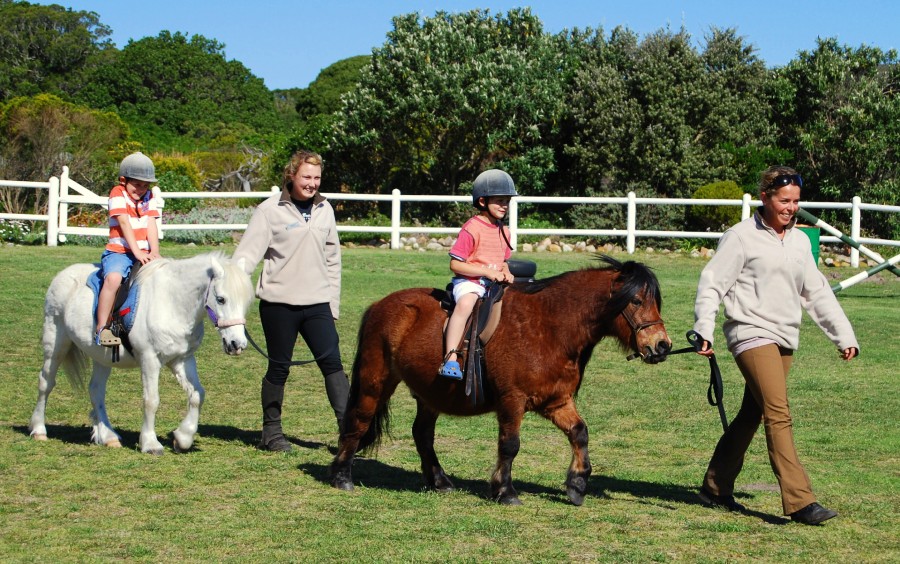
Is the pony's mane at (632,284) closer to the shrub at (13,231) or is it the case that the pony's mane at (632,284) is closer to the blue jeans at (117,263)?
the blue jeans at (117,263)

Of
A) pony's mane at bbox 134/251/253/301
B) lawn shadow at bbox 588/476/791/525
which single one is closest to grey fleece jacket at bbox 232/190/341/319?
pony's mane at bbox 134/251/253/301

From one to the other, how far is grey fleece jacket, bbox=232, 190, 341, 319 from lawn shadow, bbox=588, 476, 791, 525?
252 cm

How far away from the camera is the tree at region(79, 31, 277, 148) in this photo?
53.6m

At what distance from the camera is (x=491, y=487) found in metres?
6.84

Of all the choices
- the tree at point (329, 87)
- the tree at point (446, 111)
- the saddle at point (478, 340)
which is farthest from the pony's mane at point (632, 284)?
the tree at point (329, 87)

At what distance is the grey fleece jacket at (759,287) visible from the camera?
643 centimetres

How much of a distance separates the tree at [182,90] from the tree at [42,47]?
1676 mm

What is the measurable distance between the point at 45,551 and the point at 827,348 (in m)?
10.8

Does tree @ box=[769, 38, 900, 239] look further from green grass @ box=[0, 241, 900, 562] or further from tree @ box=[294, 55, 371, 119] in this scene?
tree @ box=[294, 55, 371, 119]

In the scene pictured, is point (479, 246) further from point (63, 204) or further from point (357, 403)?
point (63, 204)

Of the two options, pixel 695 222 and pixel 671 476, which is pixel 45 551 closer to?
pixel 671 476

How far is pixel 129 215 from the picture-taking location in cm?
832

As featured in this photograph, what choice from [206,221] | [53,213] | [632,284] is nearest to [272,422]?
[632,284]

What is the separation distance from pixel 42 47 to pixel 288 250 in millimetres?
54450
